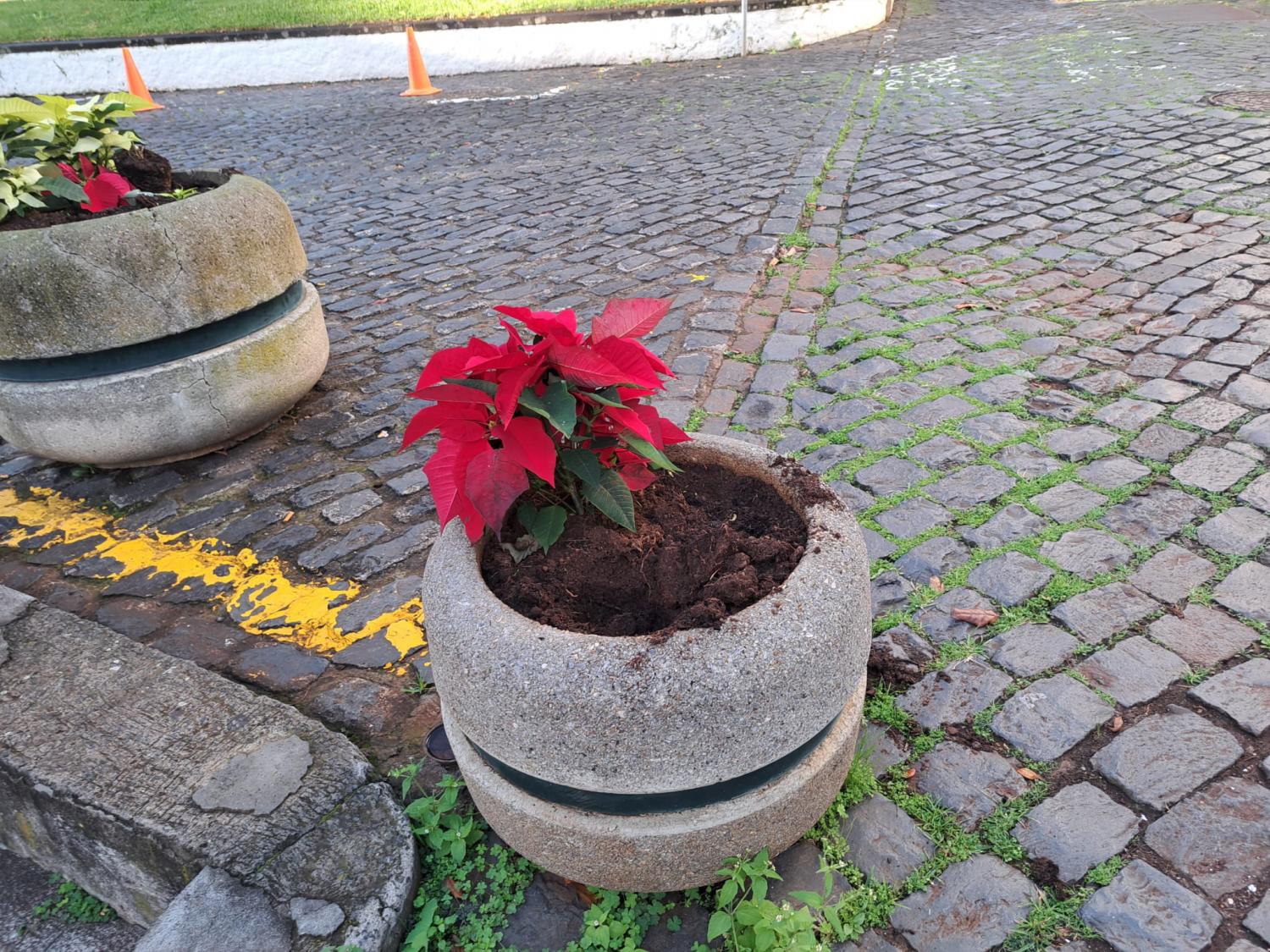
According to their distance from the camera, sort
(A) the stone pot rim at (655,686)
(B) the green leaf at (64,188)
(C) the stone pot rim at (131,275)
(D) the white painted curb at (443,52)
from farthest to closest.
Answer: (D) the white painted curb at (443,52)
(B) the green leaf at (64,188)
(C) the stone pot rim at (131,275)
(A) the stone pot rim at (655,686)

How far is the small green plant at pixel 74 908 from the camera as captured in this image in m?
2.27

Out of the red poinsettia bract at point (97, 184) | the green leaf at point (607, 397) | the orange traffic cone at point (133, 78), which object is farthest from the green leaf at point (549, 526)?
the orange traffic cone at point (133, 78)

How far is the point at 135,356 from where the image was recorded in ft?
11.1

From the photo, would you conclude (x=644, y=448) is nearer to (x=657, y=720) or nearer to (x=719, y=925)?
(x=657, y=720)

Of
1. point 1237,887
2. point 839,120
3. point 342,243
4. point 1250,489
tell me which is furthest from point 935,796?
point 839,120

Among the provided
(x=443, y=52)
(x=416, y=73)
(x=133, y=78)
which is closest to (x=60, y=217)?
(x=416, y=73)

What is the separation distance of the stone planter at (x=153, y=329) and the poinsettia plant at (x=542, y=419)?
196cm

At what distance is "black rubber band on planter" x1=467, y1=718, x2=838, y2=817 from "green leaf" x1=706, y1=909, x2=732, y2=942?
24 centimetres

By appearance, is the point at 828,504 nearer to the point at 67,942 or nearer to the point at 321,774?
Answer: the point at 321,774

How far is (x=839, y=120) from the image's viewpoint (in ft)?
25.1

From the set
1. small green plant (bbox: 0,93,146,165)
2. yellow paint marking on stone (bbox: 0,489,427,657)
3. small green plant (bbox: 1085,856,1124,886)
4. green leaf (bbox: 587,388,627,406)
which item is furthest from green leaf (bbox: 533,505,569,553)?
small green plant (bbox: 0,93,146,165)

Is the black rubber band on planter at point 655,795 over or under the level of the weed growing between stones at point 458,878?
over

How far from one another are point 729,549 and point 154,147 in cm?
917

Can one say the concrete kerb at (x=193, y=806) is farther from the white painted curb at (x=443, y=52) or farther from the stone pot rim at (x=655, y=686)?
the white painted curb at (x=443, y=52)
